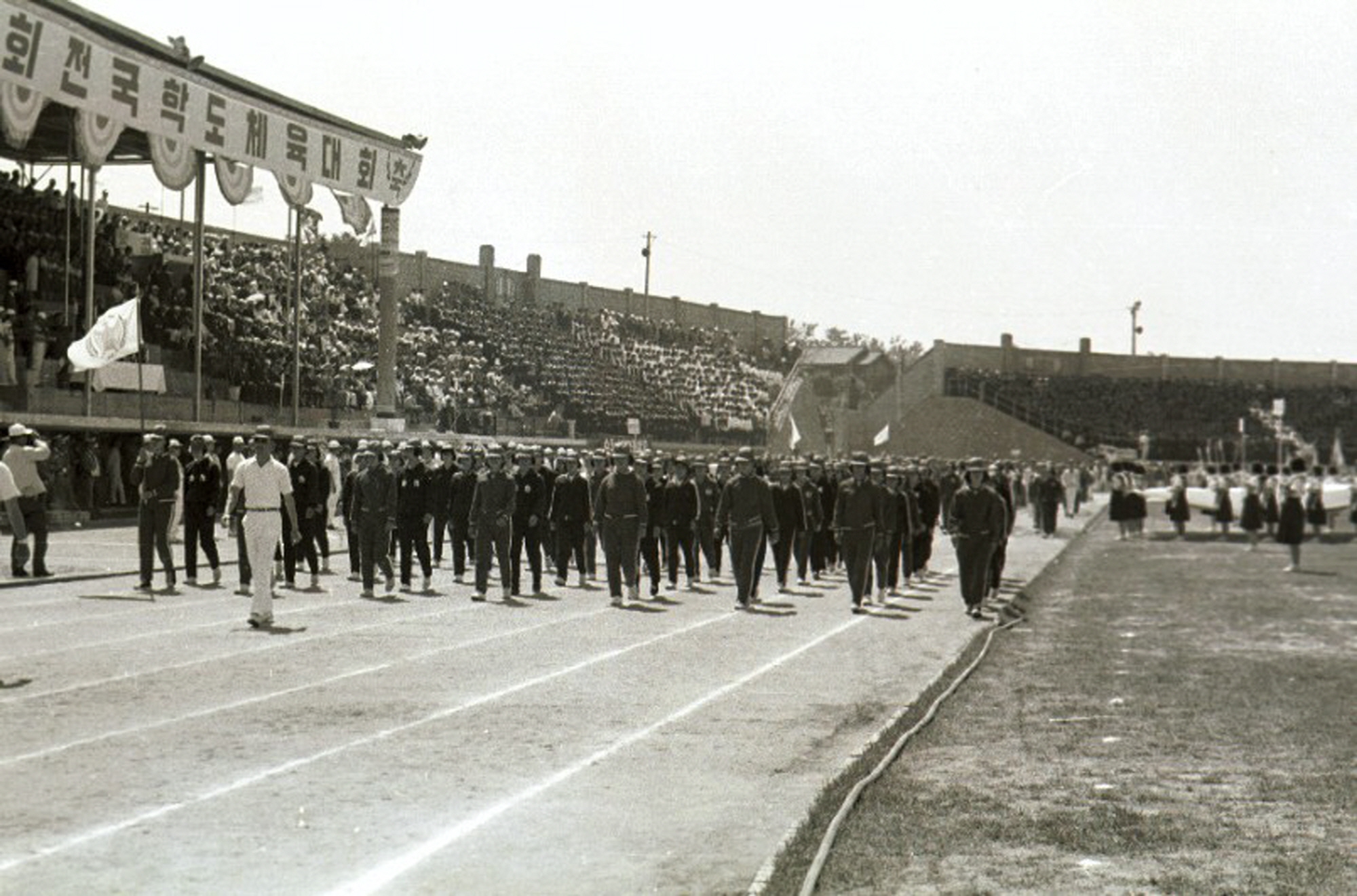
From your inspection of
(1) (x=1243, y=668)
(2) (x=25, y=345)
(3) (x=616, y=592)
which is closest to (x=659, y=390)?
(2) (x=25, y=345)

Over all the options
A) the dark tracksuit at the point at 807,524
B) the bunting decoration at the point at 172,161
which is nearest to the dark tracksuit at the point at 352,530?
the dark tracksuit at the point at 807,524

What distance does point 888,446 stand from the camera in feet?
286

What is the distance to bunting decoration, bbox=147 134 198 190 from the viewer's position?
1282 inches

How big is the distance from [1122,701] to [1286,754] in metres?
2.27

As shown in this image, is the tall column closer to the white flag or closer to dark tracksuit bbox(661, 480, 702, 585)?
the white flag

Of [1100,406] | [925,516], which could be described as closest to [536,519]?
[925,516]

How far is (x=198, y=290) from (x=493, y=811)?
89.4 ft

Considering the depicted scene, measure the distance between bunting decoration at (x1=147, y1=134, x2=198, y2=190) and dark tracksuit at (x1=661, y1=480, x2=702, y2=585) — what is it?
14787 mm

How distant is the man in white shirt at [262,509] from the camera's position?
15.7 meters

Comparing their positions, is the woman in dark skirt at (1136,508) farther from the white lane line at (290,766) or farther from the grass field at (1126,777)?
the white lane line at (290,766)

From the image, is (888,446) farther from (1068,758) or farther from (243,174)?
(1068,758)

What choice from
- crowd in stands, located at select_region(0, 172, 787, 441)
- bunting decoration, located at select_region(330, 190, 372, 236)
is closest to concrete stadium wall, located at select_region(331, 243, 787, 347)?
crowd in stands, located at select_region(0, 172, 787, 441)

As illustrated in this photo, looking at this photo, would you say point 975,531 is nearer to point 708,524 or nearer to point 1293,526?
point 708,524

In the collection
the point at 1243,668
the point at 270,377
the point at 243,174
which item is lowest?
the point at 1243,668
